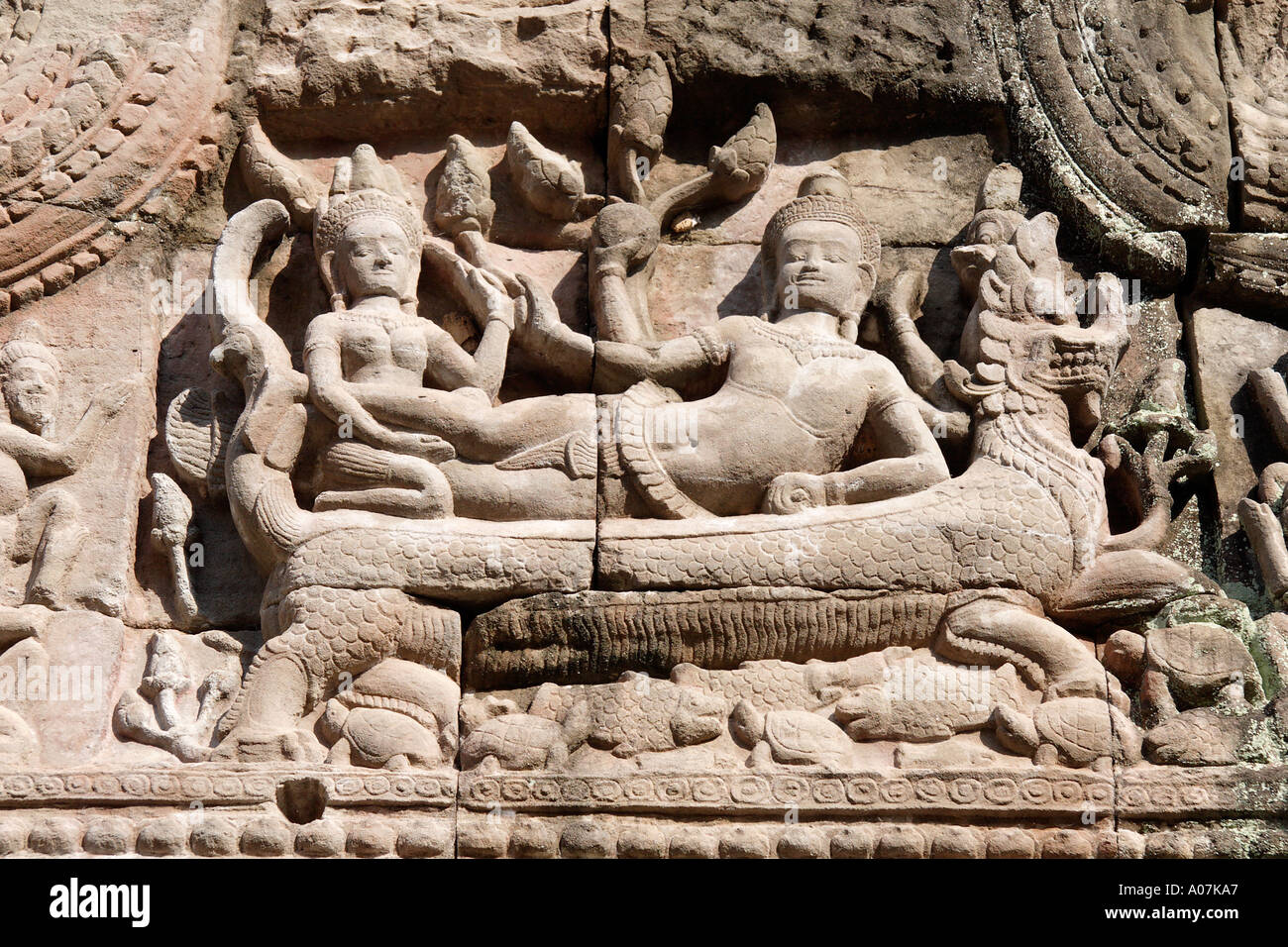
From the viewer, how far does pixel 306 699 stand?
6336mm

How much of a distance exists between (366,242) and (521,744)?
2133mm

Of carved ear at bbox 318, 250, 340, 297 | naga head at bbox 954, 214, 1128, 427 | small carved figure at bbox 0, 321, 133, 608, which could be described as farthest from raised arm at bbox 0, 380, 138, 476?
naga head at bbox 954, 214, 1128, 427

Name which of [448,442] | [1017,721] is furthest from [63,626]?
[1017,721]

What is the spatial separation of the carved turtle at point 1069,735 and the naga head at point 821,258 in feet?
5.65

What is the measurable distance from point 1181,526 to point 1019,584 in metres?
0.85

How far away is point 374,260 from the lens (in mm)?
7152

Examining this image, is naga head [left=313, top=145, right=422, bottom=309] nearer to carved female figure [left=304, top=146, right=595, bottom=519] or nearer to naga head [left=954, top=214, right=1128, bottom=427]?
carved female figure [left=304, top=146, right=595, bottom=519]

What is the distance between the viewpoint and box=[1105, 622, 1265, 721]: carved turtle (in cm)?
639

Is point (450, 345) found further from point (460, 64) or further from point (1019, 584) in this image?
point (1019, 584)

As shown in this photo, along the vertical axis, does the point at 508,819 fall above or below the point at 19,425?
below

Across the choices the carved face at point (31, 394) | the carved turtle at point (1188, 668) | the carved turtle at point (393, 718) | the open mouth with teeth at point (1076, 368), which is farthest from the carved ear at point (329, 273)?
the carved turtle at point (1188, 668)

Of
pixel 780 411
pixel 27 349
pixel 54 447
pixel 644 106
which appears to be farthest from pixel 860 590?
pixel 27 349

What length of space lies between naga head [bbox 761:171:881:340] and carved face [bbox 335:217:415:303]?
143cm

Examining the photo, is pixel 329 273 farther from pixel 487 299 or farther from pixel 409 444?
pixel 409 444
